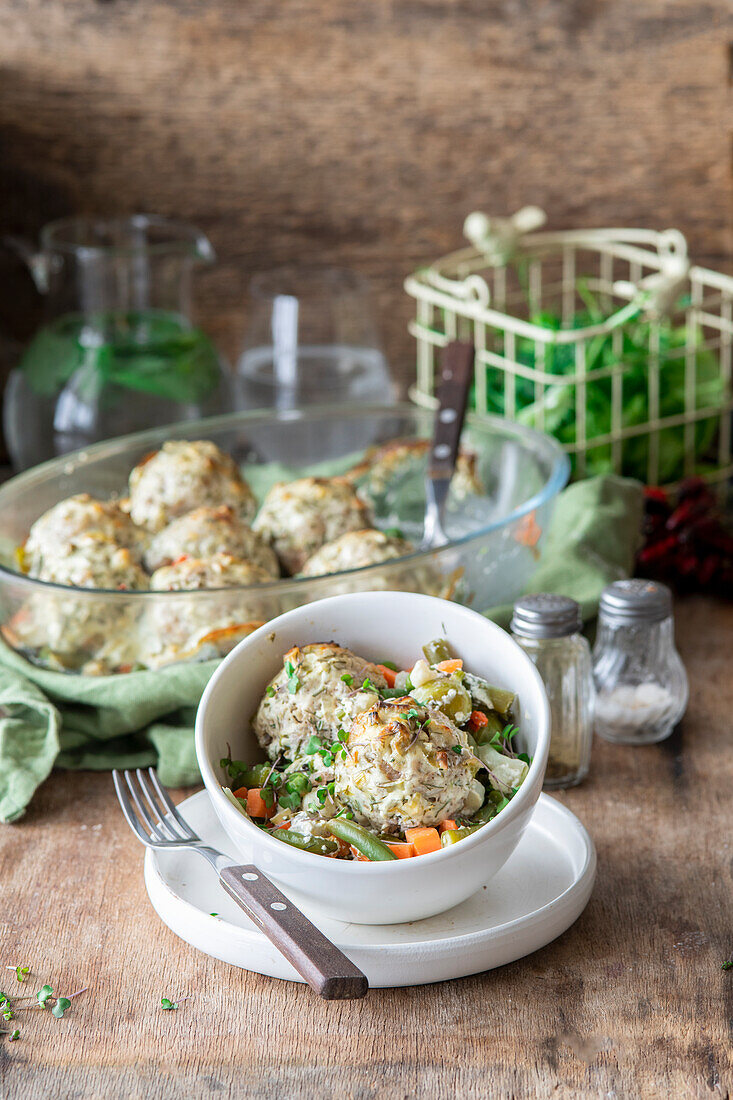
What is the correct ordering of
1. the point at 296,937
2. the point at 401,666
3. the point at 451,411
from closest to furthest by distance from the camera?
the point at 296,937
the point at 401,666
the point at 451,411

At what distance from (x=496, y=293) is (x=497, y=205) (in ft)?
0.44

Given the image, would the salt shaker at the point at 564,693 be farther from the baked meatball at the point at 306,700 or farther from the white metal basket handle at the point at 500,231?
the white metal basket handle at the point at 500,231

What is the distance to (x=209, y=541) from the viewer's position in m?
1.12

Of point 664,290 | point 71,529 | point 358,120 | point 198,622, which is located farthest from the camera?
point 358,120

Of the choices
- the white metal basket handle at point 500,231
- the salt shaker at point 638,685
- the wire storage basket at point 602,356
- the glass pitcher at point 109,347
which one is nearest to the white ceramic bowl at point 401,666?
the salt shaker at point 638,685

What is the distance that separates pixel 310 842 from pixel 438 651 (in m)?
0.18

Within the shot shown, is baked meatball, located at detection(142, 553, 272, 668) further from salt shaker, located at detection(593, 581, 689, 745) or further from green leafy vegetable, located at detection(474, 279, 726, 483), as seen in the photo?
green leafy vegetable, located at detection(474, 279, 726, 483)

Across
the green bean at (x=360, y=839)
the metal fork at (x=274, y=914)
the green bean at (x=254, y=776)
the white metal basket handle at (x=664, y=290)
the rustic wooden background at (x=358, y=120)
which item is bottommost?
the metal fork at (x=274, y=914)

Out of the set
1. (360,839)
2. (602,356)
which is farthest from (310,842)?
(602,356)

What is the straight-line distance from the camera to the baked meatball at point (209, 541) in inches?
44.0

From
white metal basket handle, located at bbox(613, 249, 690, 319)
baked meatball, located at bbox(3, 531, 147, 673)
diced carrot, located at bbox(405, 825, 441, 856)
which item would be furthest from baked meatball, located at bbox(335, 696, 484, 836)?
white metal basket handle, located at bbox(613, 249, 690, 319)

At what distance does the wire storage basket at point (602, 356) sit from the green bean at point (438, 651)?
560mm

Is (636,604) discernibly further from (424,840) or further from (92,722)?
(92,722)

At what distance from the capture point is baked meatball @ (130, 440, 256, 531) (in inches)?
47.1
